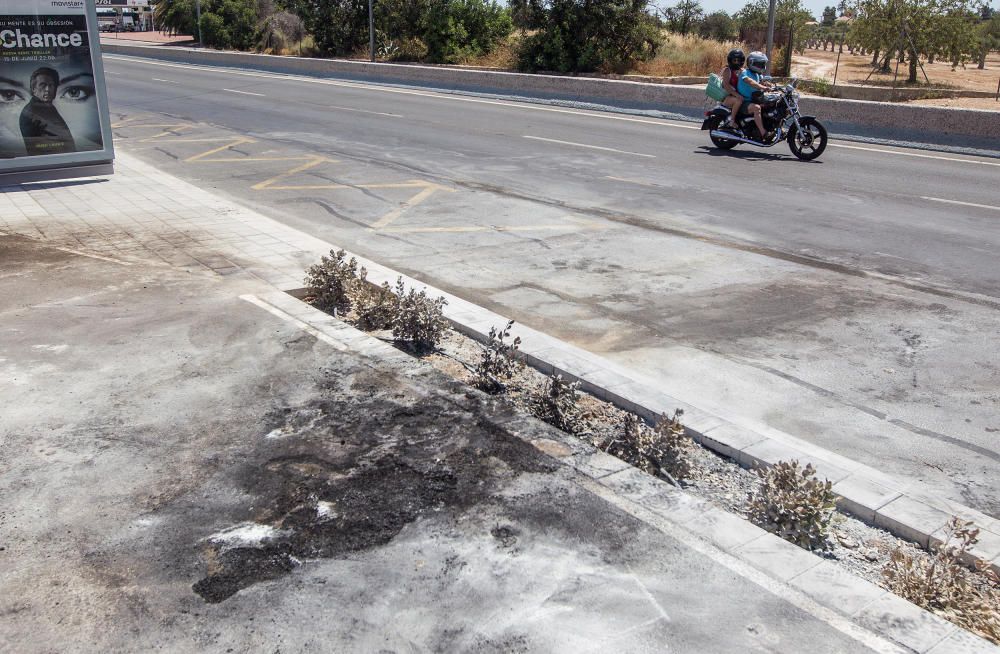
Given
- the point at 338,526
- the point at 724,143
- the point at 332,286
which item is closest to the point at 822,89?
the point at 724,143

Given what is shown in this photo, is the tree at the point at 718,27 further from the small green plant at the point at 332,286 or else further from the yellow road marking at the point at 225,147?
the small green plant at the point at 332,286

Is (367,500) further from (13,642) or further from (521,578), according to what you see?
(13,642)

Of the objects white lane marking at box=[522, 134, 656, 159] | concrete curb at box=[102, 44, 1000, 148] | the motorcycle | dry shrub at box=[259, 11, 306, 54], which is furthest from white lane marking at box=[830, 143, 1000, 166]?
dry shrub at box=[259, 11, 306, 54]

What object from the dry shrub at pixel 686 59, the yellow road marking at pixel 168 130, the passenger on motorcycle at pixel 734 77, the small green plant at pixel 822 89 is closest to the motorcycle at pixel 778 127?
the passenger on motorcycle at pixel 734 77

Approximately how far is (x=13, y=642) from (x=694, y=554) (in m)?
2.78

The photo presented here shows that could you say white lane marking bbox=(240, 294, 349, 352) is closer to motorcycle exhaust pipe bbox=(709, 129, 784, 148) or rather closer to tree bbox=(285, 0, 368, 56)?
motorcycle exhaust pipe bbox=(709, 129, 784, 148)

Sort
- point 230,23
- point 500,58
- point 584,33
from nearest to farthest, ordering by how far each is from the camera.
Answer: point 584,33
point 500,58
point 230,23

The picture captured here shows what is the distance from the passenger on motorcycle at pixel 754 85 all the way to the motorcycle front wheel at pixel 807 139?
0.52 m

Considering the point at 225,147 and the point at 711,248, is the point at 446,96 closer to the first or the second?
the point at 225,147

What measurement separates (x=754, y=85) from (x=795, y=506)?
13.8 meters

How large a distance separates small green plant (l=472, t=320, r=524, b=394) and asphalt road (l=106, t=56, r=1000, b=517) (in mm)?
1110

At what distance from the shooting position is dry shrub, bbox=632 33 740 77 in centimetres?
3322

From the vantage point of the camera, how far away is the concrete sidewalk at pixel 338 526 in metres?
3.55

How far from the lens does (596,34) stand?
118ft
